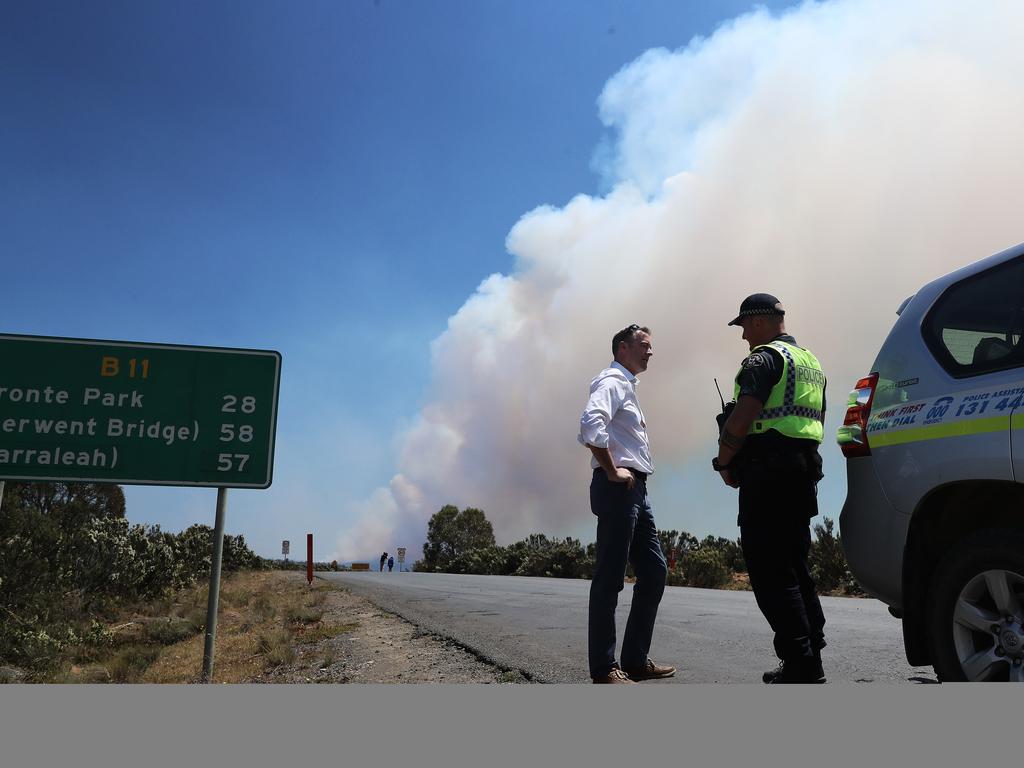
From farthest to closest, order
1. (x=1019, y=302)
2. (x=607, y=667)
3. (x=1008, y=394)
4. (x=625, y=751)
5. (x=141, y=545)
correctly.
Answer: (x=141, y=545), (x=607, y=667), (x=1019, y=302), (x=1008, y=394), (x=625, y=751)

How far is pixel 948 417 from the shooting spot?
141 inches

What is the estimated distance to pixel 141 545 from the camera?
20906 mm

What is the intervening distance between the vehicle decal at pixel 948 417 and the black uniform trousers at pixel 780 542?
48 centimetres

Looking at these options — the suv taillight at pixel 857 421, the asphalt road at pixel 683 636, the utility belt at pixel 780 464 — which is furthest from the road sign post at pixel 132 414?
the suv taillight at pixel 857 421

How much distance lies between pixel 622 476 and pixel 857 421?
131cm

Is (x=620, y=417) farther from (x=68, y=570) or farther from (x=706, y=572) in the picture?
(x=706, y=572)

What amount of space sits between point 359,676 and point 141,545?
16.5 meters

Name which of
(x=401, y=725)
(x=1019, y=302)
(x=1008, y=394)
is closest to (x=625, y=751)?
(x=401, y=725)

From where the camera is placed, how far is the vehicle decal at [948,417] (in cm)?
333

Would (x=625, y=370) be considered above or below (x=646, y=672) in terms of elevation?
above

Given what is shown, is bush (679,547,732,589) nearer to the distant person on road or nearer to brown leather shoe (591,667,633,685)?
the distant person on road

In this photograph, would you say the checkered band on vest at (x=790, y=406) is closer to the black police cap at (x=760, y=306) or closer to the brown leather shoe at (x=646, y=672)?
the black police cap at (x=760, y=306)

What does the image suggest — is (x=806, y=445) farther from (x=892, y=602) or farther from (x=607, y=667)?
(x=607, y=667)

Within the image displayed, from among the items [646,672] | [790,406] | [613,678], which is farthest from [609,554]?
[790,406]
